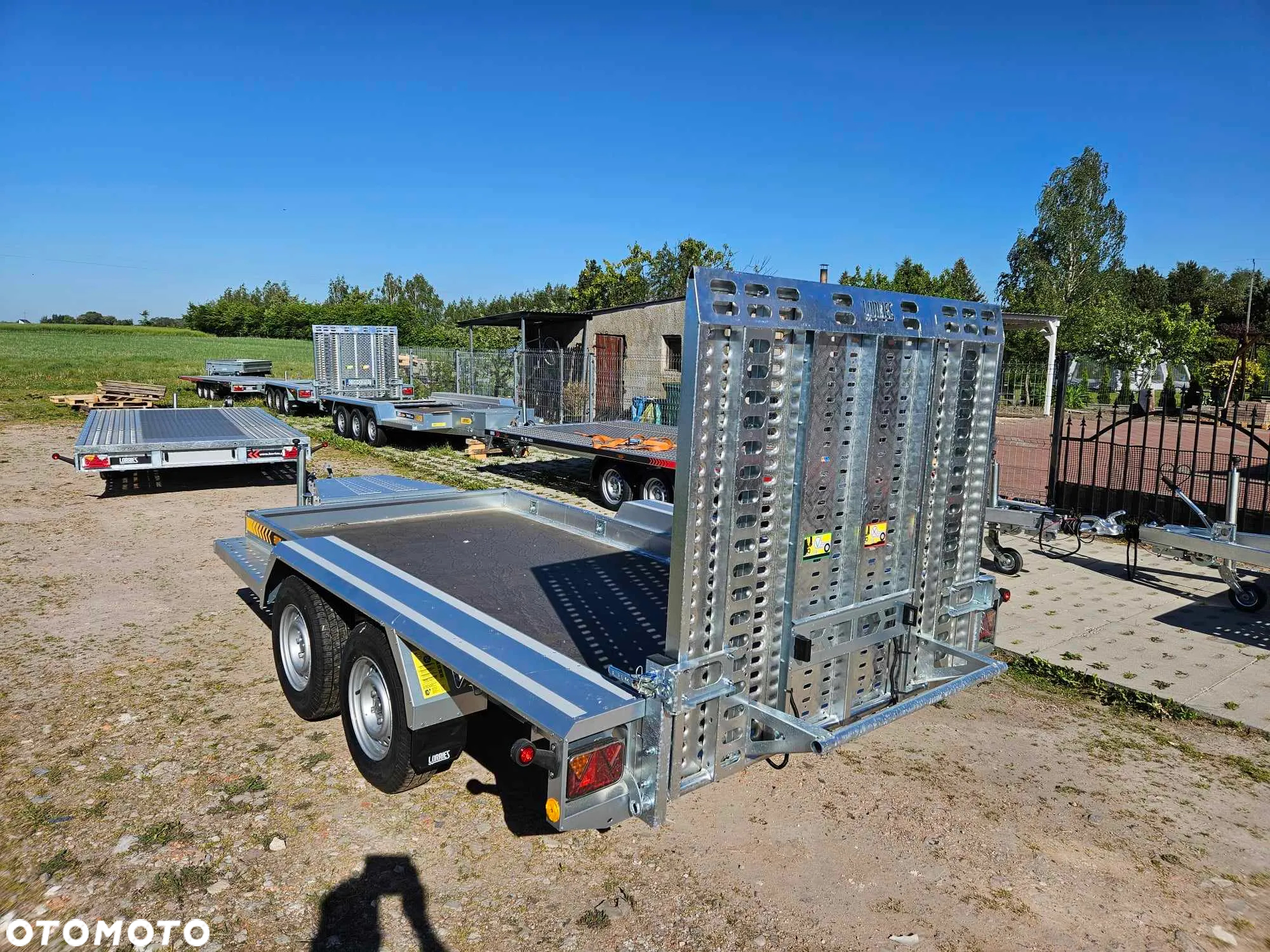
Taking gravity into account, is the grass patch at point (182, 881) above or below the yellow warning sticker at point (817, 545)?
below

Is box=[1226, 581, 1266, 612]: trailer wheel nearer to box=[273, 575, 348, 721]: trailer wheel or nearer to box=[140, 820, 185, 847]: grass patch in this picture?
box=[273, 575, 348, 721]: trailer wheel

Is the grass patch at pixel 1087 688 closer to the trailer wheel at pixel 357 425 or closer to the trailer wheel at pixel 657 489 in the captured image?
the trailer wheel at pixel 657 489

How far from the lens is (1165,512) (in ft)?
31.7

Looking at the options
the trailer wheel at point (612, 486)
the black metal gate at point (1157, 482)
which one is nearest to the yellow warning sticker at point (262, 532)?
the trailer wheel at point (612, 486)

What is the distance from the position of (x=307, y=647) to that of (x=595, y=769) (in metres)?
2.85

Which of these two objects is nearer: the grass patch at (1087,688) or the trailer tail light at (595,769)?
the trailer tail light at (595,769)

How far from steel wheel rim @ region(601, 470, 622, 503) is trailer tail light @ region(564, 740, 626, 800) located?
30.2 feet

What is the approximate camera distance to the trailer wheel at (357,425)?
1884 cm

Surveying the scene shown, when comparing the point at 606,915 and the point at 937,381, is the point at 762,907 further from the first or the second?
the point at 937,381

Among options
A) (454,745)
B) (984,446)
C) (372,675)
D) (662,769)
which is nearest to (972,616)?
(984,446)

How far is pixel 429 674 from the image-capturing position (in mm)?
3613

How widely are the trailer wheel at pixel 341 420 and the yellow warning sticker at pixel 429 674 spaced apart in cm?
1706

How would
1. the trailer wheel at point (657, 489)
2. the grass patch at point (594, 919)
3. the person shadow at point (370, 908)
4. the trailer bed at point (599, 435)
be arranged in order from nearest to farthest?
the person shadow at point (370, 908) → the grass patch at point (594, 919) → the trailer bed at point (599, 435) → the trailer wheel at point (657, 489)

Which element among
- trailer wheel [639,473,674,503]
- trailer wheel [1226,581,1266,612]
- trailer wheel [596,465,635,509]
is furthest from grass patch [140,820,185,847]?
trailer wheel [1226,581,1266,612]
